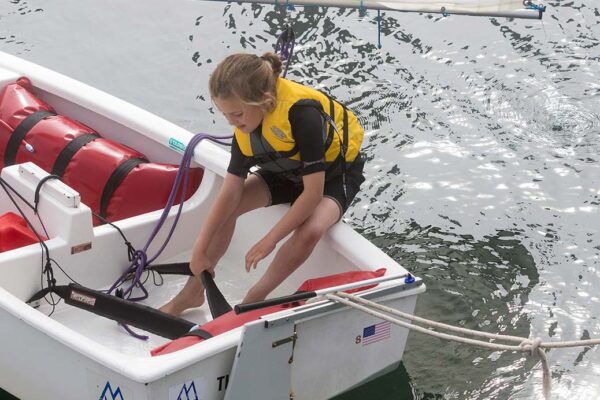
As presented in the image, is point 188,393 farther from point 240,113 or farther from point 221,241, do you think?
point 240,113

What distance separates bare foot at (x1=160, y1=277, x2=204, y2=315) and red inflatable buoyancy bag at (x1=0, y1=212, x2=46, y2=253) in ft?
1.57

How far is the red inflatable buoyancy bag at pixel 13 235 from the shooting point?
3307mm

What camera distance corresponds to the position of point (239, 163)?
325 centimetres

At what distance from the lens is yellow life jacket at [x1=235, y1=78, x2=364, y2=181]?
121 inches

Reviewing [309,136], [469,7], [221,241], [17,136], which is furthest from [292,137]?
[469,7]

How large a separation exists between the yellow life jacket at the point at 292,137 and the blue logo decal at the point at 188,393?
78cm

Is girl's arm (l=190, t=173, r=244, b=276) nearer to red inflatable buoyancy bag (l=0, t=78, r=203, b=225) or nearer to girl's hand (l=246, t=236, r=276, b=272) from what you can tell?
girl's hand (l=246, t=236, r=276, b=272)

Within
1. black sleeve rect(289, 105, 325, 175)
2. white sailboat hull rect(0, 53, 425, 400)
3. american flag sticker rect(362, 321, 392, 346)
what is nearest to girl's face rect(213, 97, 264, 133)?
black sleeve rect(289, 105, 325, 175)

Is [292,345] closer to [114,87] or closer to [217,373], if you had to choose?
[217,373]

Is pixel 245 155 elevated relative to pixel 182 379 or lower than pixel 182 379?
elevated

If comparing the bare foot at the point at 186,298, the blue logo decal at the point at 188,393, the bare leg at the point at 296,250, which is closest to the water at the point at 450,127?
the bare leg at the point at 296,250

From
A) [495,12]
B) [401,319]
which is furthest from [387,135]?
[401,319]

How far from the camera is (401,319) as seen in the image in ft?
10.2

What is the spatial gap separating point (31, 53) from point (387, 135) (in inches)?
94.2
